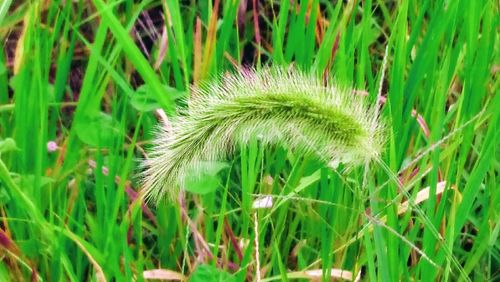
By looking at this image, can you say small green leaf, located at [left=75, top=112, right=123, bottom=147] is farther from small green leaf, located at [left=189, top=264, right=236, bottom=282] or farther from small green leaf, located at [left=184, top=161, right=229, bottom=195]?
small green leaf, located at [left=189, top=264, right=236, bottom=282]

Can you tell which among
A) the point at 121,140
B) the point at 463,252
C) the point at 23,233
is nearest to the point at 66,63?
the point at 121,140

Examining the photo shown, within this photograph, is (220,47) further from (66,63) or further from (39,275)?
(39,275)

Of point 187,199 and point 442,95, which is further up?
point 442,95

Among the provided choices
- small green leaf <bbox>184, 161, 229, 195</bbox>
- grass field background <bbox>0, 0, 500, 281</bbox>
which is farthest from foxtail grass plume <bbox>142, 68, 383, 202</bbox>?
small green leaf <bbox>184, 161, 229, 195</bbox>

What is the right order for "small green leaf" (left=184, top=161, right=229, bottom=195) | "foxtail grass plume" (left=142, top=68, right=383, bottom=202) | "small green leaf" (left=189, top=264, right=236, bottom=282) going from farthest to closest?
1. "small green leaf" (left=184, top=161, right=229, bottom=195)
2. "small green leaf" (left=189, top=264, right=236, bottom=282)
3. "foxtail grass plume" (left=142, top=68, right=383, bottom=202)

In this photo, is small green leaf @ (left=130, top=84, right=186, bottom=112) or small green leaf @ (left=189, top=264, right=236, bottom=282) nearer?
small green leaf @ (left=189, top=264, right=236, bottom=282)

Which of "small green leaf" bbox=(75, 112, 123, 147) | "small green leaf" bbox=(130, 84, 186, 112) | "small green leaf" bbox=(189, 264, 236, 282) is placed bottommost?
"small green leaf" bbox=(189, 264, 236, 282)

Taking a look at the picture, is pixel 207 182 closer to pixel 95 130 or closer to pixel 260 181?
pixel 260 181

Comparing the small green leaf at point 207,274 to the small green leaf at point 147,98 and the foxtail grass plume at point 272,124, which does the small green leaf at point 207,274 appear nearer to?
the foxtail grass plume at point 272,124
